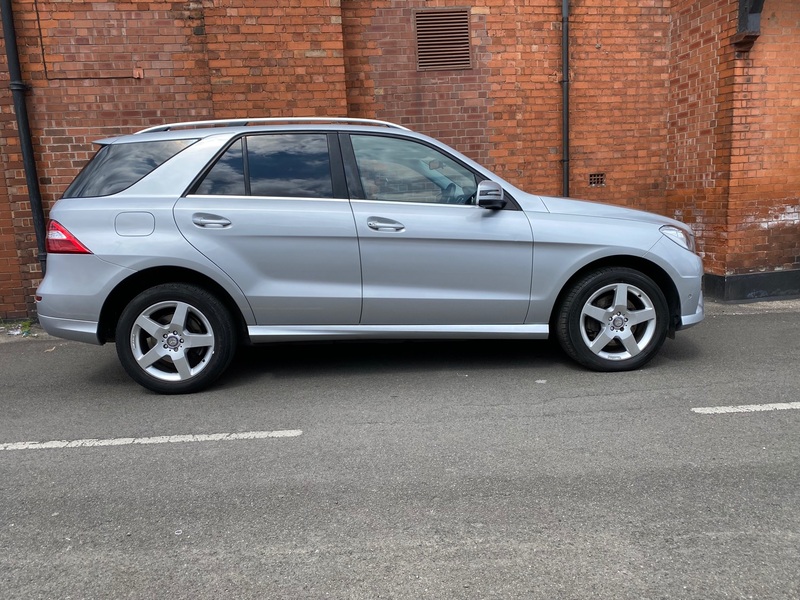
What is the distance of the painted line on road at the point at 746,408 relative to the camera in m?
4.13

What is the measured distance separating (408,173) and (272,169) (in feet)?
3.25

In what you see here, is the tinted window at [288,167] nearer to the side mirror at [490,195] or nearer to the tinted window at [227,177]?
the tinted window at [227,177]

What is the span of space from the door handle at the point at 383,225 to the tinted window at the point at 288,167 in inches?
14.8

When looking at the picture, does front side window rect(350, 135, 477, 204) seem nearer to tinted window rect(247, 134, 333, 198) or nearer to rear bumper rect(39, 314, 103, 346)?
tinted window rect(247, 134, 333, 198)

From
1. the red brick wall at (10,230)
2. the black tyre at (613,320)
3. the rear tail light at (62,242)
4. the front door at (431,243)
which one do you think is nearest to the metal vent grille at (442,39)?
the front door at (431,243)

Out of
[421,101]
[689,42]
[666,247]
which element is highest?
[689,42]

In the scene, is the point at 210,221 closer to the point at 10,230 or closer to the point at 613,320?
the point at 613,320

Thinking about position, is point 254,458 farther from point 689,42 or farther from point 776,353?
point 689,42

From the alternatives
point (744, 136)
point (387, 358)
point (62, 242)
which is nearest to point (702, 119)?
point (744, 136)

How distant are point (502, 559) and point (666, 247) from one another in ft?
10.2

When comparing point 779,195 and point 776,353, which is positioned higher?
point 779,195

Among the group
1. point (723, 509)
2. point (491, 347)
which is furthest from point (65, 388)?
point (723, 509)

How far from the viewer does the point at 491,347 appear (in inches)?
225

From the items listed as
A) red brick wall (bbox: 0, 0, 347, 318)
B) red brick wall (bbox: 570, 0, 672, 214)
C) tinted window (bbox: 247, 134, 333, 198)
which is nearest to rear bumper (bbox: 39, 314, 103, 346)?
tinted window (bbox: 247, 134, 333, 198)
